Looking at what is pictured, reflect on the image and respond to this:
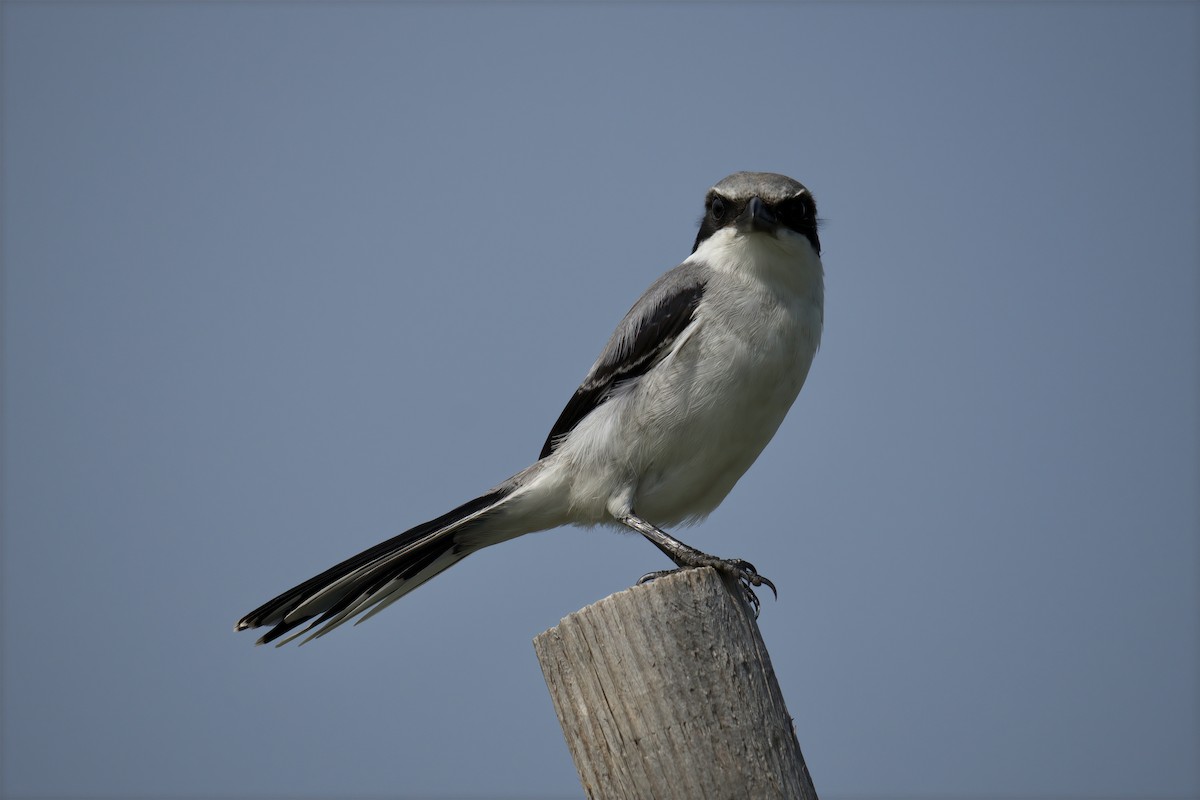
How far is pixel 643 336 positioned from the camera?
4.99 metres

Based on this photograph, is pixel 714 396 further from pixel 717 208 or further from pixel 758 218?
pixel 717 208

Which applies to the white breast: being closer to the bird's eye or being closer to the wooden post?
the bird's eye

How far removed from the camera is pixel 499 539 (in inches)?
214

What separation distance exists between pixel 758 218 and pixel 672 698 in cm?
254

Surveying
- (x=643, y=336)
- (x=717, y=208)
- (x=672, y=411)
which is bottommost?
(x=672, y=411)

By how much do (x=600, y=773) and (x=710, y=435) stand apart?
74.6 inches

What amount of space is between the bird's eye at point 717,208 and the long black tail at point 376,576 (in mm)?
1780

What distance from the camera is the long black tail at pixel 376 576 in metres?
4.77

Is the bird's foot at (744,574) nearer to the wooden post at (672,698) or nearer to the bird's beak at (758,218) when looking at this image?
the wooden post at (672,698)

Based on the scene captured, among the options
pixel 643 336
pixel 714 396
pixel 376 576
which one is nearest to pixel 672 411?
pixel 714 396

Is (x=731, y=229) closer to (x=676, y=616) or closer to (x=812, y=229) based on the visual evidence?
(x=812, y=229)

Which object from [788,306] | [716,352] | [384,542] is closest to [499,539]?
[384,542]

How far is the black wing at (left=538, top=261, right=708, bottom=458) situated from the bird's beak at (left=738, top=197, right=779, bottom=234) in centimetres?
33

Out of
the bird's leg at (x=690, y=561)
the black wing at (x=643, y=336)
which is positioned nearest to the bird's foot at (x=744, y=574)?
the bird's leg at (x=690, y=561)
